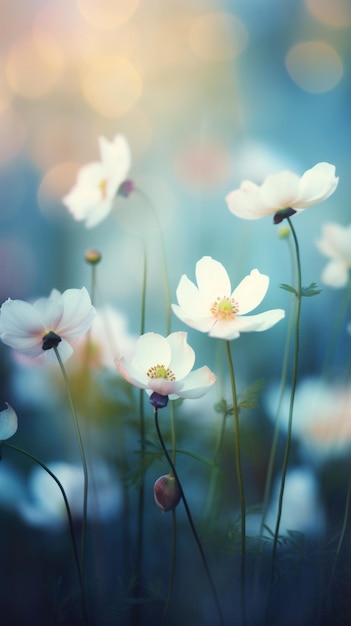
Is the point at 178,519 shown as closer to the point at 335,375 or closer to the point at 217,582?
the point at 217,582

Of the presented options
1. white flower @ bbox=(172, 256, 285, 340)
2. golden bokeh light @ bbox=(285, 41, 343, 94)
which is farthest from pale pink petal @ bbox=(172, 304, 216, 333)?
golden bokeh light @ bbox=(285, 41, 343, 94)

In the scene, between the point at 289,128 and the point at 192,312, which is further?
the point at 289,128

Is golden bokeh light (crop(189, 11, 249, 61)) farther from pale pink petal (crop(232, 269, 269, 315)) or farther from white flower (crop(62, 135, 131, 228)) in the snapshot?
pale pink petal (crop(232, 269, 269, 315))

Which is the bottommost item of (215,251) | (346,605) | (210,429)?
(346,605)

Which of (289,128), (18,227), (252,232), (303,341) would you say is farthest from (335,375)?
(18,227)

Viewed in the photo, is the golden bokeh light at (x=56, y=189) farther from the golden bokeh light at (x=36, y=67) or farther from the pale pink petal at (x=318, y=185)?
the pale pink petal at (x=318, y=185)

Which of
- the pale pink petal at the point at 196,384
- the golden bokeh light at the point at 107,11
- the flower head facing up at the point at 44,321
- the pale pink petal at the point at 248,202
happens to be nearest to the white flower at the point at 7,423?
the flower head facing up at the point at 44,321

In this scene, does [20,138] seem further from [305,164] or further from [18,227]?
[305,164]

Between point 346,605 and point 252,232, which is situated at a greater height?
point 252,232
